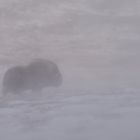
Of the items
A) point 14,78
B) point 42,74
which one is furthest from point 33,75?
point 14,78

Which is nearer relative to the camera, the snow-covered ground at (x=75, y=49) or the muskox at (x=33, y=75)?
the snow-covered ground at (x=75, y=49)

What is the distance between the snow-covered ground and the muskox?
0.17m

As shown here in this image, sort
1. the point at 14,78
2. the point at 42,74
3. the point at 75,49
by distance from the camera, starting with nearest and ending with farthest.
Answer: the point at 14,78 < the point at 42,74 < the point at 75,49

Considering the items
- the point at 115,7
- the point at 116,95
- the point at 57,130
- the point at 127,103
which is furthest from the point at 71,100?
the point at 57,130

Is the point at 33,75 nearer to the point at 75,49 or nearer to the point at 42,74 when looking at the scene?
the point at 42,74

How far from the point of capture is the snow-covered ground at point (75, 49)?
7.64m

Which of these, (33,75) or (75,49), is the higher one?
(75,49)

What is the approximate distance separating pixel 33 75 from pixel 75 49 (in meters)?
1.27

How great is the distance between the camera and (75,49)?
8.91 metres

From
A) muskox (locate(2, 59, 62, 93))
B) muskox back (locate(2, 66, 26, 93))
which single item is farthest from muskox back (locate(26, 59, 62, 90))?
muskox back (locate(2, 66, 26, 93))

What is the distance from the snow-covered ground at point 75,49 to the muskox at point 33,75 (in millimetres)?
170

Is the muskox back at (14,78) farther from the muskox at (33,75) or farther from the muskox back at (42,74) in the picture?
the muskox back at (42,74)

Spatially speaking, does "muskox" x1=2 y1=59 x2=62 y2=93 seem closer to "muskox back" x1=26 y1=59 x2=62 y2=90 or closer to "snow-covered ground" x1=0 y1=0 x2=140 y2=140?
"muskox back" x1=26 y1=59 x2=62 y2=90

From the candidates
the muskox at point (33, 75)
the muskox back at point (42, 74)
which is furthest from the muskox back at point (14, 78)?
the muskox back at point (42, 74)
